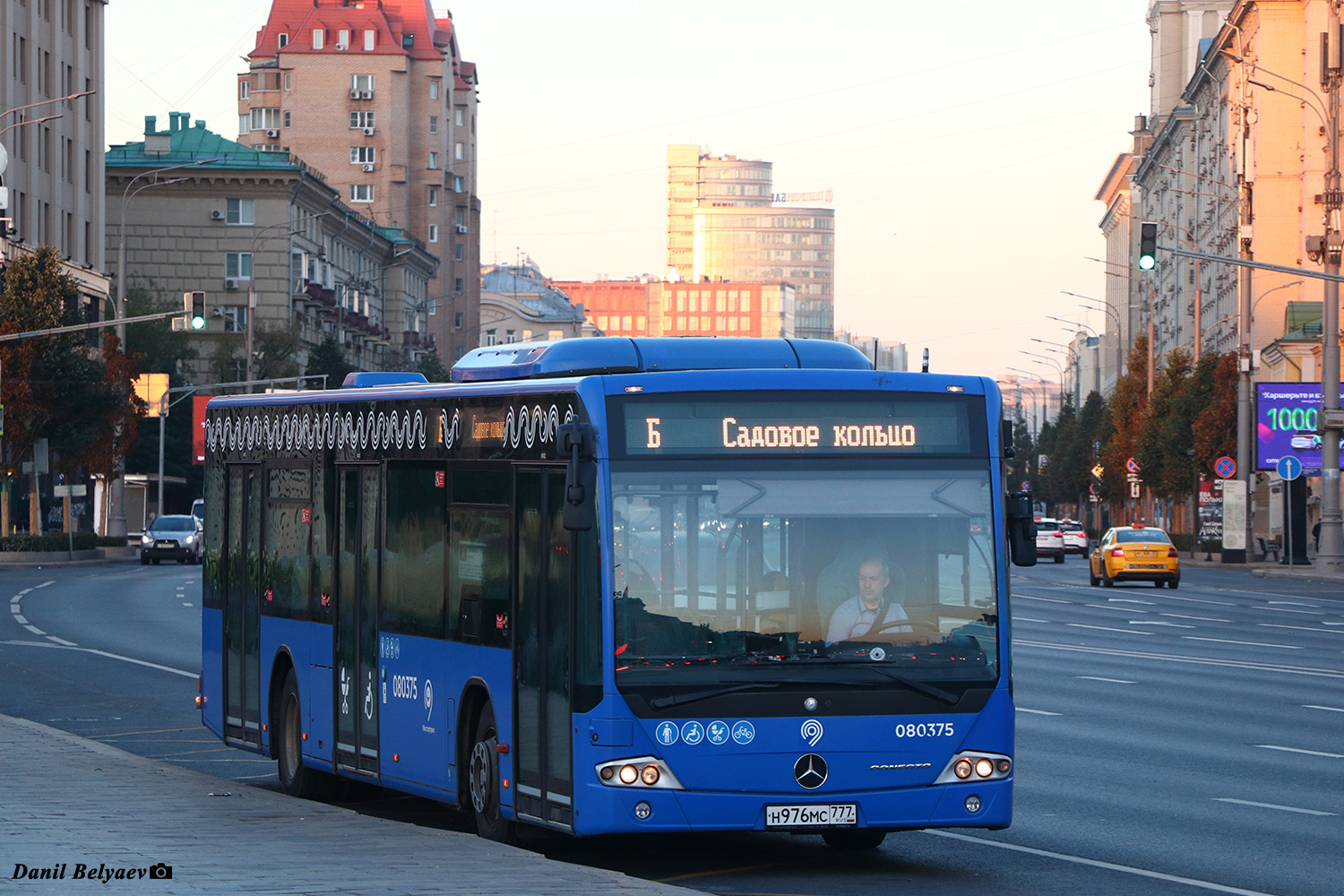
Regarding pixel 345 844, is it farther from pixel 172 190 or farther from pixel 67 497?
pixel 172 190

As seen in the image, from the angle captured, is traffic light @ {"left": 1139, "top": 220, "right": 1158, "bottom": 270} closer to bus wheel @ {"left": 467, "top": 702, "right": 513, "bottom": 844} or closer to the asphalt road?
the asphalt road

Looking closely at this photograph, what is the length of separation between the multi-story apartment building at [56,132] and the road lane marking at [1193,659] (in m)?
44.0

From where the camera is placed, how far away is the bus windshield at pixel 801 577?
10.2 meters

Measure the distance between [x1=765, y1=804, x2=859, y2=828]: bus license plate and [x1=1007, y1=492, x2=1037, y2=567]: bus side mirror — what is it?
1.53 metres

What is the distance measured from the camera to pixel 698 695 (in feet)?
33.3

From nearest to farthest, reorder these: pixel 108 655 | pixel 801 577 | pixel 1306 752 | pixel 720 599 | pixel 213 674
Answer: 1. pixel 720 599
2. pixel 801 577
3. pixel 213 674
4. pixel 1306 752
5. pixel 108 655

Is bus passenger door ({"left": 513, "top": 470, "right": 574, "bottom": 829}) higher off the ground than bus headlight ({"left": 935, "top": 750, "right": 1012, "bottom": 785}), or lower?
higher

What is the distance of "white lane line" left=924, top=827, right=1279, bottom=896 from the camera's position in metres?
10.1

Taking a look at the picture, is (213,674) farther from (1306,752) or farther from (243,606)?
(1306,752)

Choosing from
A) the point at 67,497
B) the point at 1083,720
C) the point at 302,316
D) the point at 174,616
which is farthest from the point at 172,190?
the point at 1083,720

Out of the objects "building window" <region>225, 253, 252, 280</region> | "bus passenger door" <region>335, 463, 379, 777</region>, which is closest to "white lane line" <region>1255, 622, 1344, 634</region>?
"bus passenger door" <region>335, 463, 379, 777</region>

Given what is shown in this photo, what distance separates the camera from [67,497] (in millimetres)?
65562

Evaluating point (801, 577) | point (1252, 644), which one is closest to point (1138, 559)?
point (1252, 644)

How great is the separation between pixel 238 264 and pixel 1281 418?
5459cm
